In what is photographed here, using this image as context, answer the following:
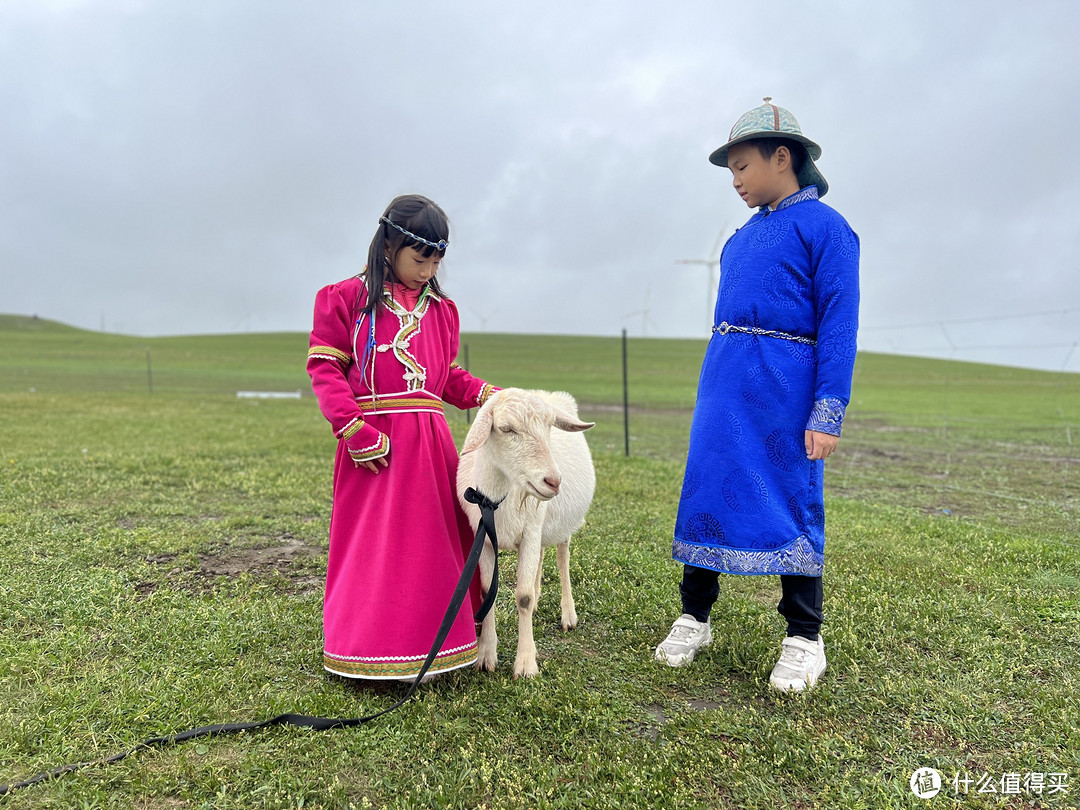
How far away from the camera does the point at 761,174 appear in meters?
3.37

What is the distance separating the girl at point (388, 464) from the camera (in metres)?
3.27

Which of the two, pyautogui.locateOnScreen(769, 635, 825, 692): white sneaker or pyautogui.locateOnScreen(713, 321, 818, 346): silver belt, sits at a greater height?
pyautogui.locateOnScreen(713, 321, 818, 346): silver belt

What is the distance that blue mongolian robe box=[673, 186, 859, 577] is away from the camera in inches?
127

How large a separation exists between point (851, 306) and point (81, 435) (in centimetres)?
1363

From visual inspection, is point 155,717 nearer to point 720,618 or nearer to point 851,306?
point 720,618

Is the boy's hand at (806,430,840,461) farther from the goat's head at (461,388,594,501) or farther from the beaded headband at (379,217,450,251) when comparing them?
the beaded headband at (379,217,450,251)

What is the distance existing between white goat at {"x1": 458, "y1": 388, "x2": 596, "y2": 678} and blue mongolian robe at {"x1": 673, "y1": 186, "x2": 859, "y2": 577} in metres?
0.80

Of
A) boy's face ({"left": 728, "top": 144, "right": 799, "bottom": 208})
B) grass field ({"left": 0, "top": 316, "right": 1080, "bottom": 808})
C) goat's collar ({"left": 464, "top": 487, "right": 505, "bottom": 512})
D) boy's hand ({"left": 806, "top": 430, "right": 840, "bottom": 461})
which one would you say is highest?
boy's face ({"left": 728, "top": 144, "right": 799, "bottom": 208})

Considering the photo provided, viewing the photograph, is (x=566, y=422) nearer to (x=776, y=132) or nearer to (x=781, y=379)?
(x=781, y=379)

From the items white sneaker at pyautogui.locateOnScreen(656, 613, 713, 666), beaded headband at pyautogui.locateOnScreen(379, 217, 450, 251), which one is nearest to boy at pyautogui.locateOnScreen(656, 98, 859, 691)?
white sneaker at pyautogui.locateOnScreen(656, 613, 713, 666)

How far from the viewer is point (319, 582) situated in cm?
495

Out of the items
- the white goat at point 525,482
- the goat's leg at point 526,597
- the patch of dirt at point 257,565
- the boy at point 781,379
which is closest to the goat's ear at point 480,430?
the white goat at point 525,482

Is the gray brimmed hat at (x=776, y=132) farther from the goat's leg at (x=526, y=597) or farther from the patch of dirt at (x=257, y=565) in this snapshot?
the patch of dirt at (x=257, y=565)

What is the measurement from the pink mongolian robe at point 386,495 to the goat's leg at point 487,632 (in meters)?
0.14
